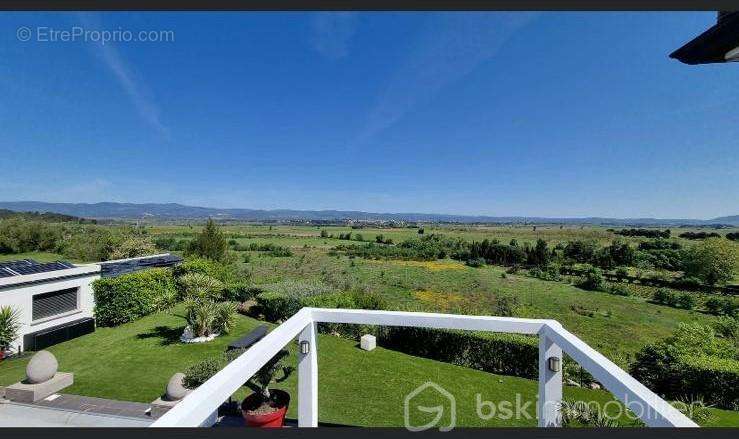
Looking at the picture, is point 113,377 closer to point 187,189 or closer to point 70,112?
point 70,112

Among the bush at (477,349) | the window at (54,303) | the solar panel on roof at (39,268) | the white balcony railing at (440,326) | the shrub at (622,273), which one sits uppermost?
the white balcony railing at (440,326)

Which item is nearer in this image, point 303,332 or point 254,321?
point 303,332

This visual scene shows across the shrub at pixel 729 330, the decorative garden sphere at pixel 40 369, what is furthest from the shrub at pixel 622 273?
the decorative garden sphere at pixel 40 369

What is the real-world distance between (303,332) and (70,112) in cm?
1666

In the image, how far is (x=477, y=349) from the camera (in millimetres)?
7379

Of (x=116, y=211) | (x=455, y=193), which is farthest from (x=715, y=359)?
(x=116, y=211)

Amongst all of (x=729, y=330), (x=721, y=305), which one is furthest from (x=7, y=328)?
(x=721, y=305)

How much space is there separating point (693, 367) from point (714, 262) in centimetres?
2174

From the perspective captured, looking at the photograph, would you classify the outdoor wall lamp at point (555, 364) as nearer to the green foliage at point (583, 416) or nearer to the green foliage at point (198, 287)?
the green foliage at point (583, 416)

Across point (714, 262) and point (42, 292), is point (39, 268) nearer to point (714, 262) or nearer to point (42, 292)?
point (42, 292)

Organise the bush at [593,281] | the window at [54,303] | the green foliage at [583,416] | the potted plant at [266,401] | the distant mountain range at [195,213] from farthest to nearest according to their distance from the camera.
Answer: the distant mountain range at [195,213], the bush at [593,281], the window at [54,303], the potted plant at [266,401], the green foliage at [583,416]

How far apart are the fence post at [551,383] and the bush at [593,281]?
2748 centimetres

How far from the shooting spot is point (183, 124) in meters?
17.9

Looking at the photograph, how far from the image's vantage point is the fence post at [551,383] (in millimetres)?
2580
